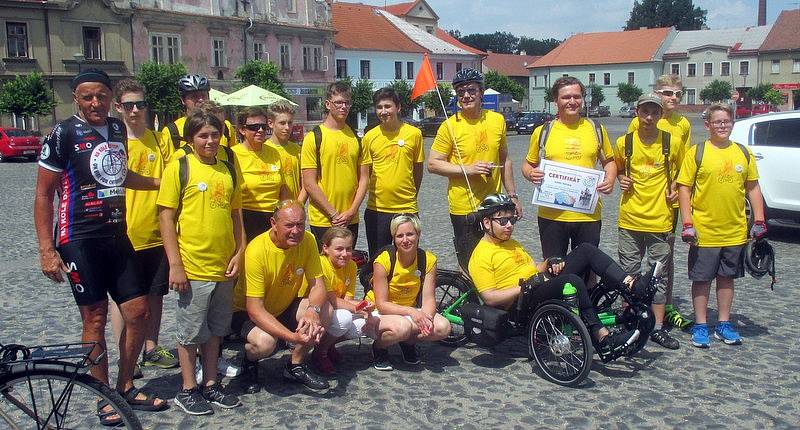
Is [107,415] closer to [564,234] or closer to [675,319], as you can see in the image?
[564,234]

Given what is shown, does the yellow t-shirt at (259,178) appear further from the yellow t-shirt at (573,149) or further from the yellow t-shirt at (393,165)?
the yellow t-shirt at (573,149)

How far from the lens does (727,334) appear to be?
5.75 metres

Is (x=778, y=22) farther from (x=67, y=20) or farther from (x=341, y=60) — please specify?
(x=67, y=20)

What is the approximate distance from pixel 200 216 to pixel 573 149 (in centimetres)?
284

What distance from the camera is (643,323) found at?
5023 mm

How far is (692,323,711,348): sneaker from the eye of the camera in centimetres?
565

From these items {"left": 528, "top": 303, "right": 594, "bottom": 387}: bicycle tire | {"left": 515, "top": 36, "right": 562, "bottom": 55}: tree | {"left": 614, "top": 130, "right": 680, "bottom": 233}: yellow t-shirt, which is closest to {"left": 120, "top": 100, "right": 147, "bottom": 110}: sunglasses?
{"left": 528, "top": 303, "right": 594, "bottom": 387}: bicycle tire

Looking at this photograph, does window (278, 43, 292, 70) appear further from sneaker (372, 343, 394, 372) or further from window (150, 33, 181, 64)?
sneaker (372, 343, 394, 372)

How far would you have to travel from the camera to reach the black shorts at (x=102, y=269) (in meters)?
4.18

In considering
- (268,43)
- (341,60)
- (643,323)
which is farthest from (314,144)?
→ (341,60)

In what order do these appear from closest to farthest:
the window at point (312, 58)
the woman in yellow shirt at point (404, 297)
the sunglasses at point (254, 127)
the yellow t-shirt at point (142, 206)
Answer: the yellow t-shirt at point (142, 206)
the woman in yellow shirt at point (404, 297)
the sunglasses at point (254, 127)
the window at point (312, 58)

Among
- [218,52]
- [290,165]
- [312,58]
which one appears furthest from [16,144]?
[312,58]

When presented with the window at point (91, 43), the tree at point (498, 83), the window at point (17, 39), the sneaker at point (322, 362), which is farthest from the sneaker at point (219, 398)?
the tree at point (498, 83)

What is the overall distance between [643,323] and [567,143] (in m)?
1.50
